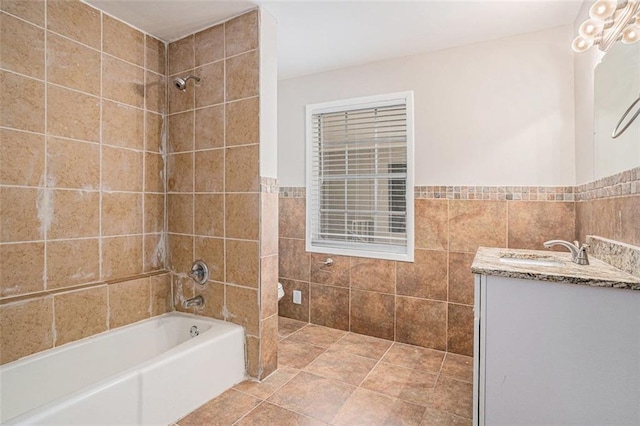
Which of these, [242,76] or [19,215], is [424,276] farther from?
[19,215]

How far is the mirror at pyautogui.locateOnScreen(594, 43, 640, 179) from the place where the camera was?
1.33m

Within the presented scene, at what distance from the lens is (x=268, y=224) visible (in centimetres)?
208

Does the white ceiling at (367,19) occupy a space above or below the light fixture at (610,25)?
above

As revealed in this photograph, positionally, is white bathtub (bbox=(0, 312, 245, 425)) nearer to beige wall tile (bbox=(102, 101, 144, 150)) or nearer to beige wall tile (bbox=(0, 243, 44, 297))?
beige wall tile (bbox=(0, 243, 44, 297))

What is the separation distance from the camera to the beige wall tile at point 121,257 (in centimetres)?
205

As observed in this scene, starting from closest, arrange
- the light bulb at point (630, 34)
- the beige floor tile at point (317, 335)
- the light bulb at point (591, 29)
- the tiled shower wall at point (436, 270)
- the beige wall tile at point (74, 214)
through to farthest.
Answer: the light bulb at point (630, 34) < the light bulb at point (591, 29) < the beige wall tile at point (74, 214) < the tiled shower wall at point (436, 270) < the beige floor tile at point (317, 335)

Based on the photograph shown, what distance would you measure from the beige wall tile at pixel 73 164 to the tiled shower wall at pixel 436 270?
1.70 meters

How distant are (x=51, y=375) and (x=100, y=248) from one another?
72cm

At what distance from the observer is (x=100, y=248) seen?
2020mm

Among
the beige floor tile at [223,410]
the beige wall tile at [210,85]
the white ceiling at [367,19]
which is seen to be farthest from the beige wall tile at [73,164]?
the beige floor tile at [223,410]

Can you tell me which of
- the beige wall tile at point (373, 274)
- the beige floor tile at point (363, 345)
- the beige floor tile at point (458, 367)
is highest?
the beige wall tile at point (373, 274)

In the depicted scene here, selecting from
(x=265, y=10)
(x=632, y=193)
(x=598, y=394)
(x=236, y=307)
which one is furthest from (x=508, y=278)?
(x=265, y=10)

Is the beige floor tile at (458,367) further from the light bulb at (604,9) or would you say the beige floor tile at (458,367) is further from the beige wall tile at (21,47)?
the beige wall tile at (21,47)

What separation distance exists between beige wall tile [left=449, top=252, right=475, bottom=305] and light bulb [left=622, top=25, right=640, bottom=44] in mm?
1493
